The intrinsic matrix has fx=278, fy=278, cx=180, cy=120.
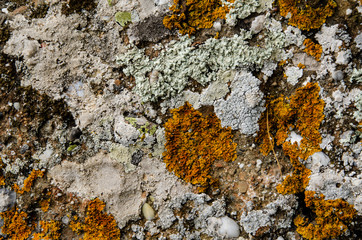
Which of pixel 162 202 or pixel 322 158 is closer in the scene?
pixel 322 158

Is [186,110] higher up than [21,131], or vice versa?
[21,131]

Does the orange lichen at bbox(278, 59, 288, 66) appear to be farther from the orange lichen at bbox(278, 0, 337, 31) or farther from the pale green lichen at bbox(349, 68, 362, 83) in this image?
the pale green lichen at bbox(349, 68, 362, 83)

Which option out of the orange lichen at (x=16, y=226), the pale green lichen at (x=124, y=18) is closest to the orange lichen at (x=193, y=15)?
the pale green lichen at (x=124, y=18)

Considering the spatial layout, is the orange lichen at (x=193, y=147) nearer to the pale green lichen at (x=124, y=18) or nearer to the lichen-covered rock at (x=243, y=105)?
the lichen-covered rock at (x=243, y=105)

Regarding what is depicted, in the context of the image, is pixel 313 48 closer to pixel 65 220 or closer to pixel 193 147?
pixel 193 147

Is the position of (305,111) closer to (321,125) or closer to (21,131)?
(321,125)

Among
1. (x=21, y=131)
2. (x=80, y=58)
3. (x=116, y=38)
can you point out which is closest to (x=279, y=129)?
(x=116, y=38)

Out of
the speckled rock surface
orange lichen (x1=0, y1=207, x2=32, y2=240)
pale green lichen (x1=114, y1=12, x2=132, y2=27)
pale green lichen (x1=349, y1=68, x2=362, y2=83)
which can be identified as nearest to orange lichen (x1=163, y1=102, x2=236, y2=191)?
the speckled rock surface
